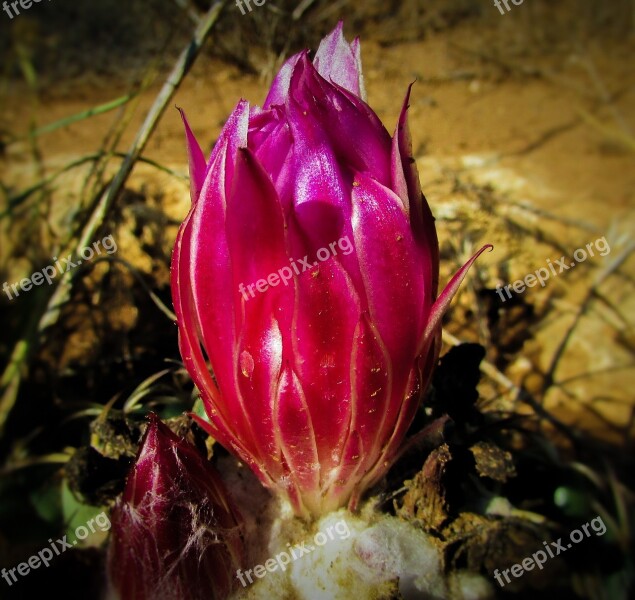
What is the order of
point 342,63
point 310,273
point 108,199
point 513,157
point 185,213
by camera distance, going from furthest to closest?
point 513,157 < point 185,213 < point 108,199 < point 342,63 < point 310,273

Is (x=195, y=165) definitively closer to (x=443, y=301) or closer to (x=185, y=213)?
(x=443, y=301)

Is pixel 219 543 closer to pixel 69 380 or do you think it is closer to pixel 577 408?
pixel 69 380

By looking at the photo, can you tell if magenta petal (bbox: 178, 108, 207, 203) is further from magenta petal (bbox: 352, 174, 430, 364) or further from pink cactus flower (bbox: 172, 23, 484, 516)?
magenta petal (bbox: 352, 174, 430, 364)

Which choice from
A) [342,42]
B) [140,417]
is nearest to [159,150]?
[140,417]

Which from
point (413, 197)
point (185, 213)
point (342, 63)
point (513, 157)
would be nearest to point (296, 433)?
point (413, 197)

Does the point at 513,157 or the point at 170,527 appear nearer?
the point at 170,527

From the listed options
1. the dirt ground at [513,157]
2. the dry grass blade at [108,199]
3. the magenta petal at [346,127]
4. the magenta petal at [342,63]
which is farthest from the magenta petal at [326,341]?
the dirt ground at [513,157]
